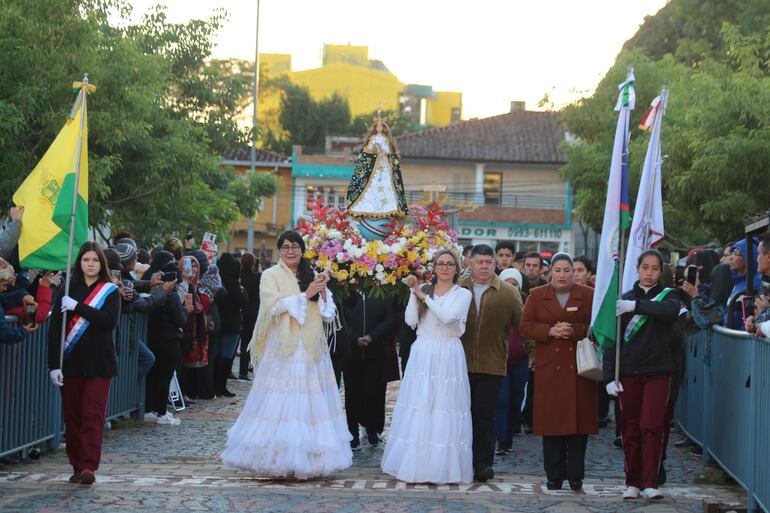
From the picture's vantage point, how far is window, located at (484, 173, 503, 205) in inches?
2574

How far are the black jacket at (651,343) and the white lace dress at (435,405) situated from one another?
4.63 feet

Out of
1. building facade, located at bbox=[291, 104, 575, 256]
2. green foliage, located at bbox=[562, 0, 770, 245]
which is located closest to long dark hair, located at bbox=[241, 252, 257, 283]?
green foliage, located at bbox=[562, 0, 770, 245]

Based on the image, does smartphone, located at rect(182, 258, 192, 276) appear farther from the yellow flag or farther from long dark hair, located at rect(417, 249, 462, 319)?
long dark hair, located at rect(417, 249, 462, 319)

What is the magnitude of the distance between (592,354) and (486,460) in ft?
4.55

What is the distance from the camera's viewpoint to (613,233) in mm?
10492

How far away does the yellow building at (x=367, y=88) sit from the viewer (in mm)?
92312

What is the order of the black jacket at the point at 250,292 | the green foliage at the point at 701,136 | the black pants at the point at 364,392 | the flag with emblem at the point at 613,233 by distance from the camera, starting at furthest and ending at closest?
the green foliage at the point at 701,136 < the black jacket at the point at 250,292 < the black pants at the point at 364,392 < the flag with emblem at the point at 613,233

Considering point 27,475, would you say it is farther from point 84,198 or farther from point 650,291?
point 650,291

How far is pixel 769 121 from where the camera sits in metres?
21.9

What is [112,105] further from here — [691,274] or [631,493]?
[631,493]

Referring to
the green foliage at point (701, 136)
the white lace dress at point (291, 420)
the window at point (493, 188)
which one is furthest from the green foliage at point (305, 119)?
the white lace dress at point (291, 420)

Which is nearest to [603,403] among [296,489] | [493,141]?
[296,489]

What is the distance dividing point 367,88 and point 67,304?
275ft

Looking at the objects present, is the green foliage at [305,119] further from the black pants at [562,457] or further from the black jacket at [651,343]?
the black jacket at [651,343]
